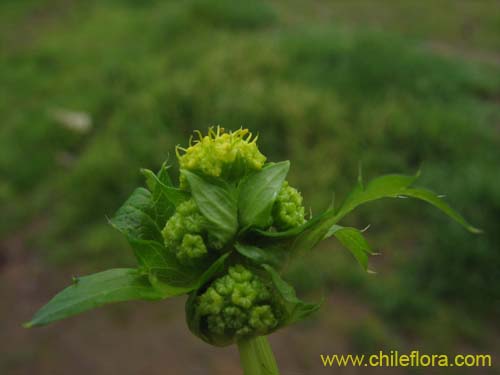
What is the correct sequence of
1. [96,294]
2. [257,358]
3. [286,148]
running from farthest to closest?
[286,148] < [257,358] < [96,294]

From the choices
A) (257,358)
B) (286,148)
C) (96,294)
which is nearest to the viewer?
(96,294)

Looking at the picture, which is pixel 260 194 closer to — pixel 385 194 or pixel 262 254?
pixel 262 254

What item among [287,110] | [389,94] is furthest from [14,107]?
[389,94]

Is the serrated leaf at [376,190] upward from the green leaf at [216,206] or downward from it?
upward

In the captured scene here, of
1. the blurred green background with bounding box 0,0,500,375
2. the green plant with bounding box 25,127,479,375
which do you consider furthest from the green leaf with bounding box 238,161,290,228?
the blurred green background with bounding box 0,0,500,375

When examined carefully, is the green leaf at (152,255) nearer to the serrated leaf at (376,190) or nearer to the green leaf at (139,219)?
the green leaf at (139,219)

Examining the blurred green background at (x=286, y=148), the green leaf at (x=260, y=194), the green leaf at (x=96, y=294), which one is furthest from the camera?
the blurred green background at (x=286, y=148)

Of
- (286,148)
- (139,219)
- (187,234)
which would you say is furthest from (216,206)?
(286,148)

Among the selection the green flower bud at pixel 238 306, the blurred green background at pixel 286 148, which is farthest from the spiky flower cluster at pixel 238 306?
the blurred green background at pixel 286 148

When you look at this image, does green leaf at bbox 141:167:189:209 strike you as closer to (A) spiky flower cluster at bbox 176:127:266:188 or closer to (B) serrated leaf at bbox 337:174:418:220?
(A) spiky flower cluster at bbox 176:127:266:188
